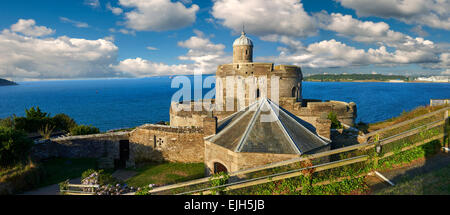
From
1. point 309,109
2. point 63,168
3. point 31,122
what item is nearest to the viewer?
point 63,168

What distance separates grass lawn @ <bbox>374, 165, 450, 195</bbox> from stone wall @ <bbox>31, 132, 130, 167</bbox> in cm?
1660

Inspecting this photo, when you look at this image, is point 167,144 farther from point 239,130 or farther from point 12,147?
point 12,147

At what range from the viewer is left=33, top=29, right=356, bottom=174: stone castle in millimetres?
11898

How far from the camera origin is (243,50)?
2700 cm

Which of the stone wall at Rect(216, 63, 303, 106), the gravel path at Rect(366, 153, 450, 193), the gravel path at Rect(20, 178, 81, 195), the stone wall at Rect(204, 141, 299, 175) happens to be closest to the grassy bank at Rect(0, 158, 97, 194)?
the gravel path at Rect(20, 178, 81, 195)

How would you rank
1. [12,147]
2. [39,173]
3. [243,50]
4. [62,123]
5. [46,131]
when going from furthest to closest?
1. [62,123]
2. [243,50]
3. [46,131]
4. [12,147]
5. [39,173]

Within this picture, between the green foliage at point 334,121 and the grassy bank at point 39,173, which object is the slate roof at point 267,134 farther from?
the green foliage at point 334,121

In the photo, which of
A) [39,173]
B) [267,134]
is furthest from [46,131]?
[267,134]

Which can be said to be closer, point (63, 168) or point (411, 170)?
point (411, 170)

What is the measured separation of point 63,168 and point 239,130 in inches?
493

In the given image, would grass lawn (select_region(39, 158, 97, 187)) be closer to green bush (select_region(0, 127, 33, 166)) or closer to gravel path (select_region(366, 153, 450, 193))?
green bush (select_region(0, 127, 33, 166))

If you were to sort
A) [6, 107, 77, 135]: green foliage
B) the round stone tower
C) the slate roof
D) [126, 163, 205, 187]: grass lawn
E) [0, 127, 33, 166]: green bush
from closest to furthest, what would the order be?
the slate roof
[0, 127, 33, 166]: green bush
[126, 163, 205, 187]: grass lawn
[6, 107, 77, 135]: green foliage
the round stone tower

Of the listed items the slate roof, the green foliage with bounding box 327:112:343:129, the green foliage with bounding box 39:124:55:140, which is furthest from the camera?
the green foliage with bounding box 327:112:343:129

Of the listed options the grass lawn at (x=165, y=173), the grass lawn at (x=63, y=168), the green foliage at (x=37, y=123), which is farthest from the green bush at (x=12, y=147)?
the green foliage at (x=37, y=123)
